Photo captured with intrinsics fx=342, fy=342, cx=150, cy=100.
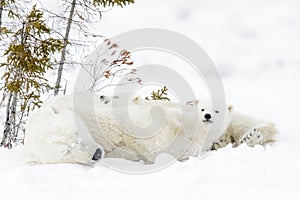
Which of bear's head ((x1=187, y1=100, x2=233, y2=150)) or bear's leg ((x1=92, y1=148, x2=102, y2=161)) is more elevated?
bear's head ((x1=187, y1=100, x2=233, y2=150))

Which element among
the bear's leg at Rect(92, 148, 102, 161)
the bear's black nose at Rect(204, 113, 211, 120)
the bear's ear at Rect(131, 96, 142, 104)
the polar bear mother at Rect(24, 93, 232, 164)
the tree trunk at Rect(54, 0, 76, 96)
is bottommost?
the bear's leg at Rect(92, 148, 102, 161)

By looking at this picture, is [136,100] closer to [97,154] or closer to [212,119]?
[212,119]

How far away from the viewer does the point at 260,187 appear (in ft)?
7.84

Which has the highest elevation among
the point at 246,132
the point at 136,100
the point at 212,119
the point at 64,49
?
the point at 64,49

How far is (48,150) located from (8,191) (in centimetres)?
91

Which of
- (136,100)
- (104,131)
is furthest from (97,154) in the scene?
(136,100)

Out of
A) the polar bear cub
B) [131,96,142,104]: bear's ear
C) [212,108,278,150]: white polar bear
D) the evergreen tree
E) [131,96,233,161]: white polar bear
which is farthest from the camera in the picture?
the evergreen tree

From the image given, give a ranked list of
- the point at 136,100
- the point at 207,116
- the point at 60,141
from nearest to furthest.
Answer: the point at 60,141 < the point at 207,116 < the point at 136,100

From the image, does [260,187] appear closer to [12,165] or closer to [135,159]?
[135,159]

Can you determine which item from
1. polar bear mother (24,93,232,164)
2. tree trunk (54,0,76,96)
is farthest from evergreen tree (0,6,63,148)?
polar bear mother (24,93,232,164)

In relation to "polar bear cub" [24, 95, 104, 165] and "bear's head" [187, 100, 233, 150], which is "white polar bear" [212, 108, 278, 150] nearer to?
"bear's head" [187, 100, 233, 150]

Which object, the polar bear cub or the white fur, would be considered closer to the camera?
the polar bear cub

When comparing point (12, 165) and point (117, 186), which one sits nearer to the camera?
point (117, 186)

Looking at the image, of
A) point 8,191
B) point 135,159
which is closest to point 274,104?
point 135,159
